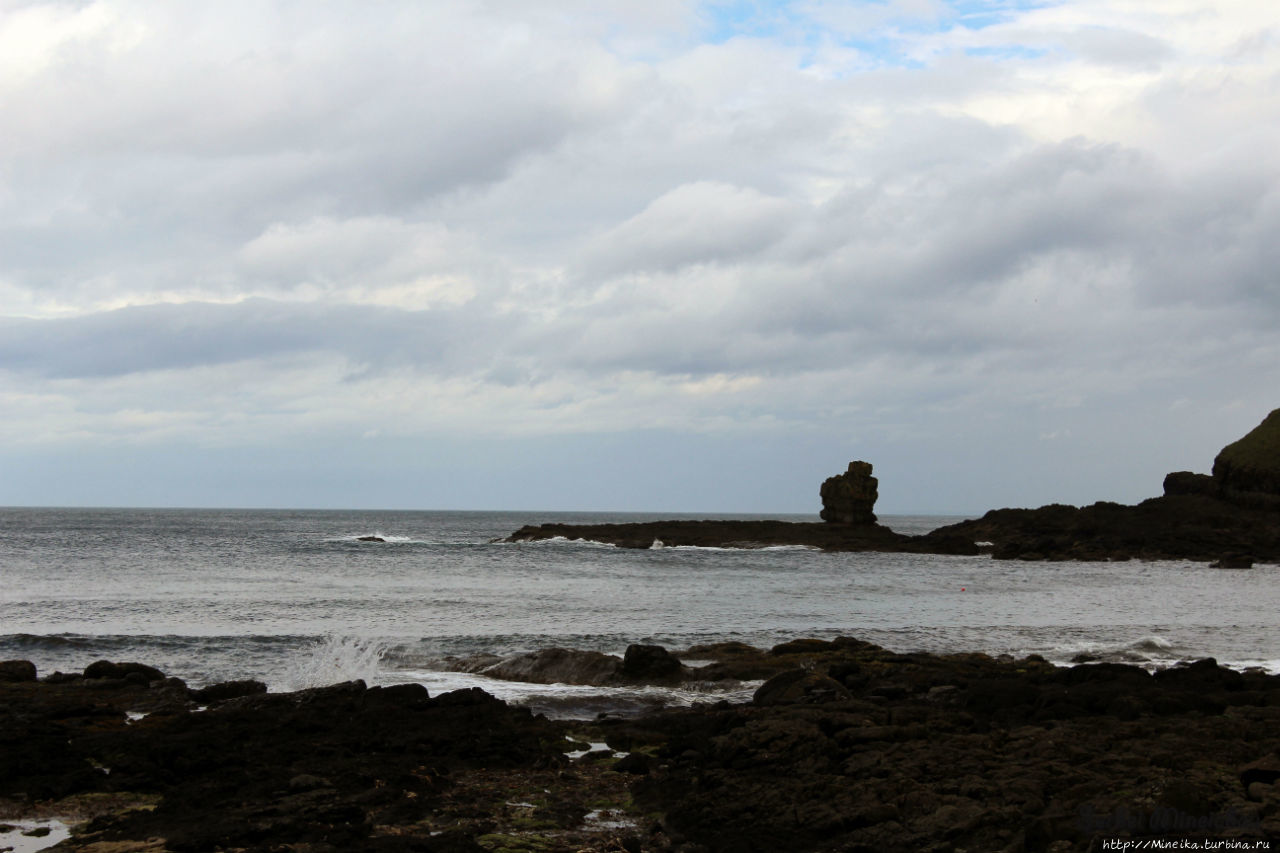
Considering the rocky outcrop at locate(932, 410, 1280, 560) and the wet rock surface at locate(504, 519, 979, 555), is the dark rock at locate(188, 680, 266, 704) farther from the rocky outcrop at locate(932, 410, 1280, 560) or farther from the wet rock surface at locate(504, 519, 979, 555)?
the wet rock surface at locate(504, 519, 979, 555)

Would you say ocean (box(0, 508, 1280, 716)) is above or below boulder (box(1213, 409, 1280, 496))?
below

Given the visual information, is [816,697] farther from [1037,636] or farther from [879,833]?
[1037,636]

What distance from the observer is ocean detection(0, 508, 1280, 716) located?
22.4 m

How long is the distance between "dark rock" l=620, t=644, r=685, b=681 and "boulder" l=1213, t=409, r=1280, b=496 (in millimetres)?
75642

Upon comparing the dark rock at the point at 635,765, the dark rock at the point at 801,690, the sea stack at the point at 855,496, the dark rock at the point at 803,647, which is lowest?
the dark rock at the point at 803,647

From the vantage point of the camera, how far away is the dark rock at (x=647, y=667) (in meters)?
19.3

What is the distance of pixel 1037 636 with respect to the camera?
90.9ft

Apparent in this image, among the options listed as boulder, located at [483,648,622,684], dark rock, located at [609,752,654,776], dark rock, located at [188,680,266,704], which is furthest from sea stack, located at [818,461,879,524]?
dark rock, located at [609,752,654,776]

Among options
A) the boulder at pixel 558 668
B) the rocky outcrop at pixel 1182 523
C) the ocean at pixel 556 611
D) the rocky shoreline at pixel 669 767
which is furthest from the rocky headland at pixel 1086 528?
the rocky shoreline at pixel 669 767

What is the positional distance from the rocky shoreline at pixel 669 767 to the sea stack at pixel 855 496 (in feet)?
247

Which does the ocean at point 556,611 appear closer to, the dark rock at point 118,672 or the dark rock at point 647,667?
the dark rock at point 647,667

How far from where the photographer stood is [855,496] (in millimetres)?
91375

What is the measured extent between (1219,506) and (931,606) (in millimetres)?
52934

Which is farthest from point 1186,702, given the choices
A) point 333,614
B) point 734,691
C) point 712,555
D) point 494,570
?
point 712,555
